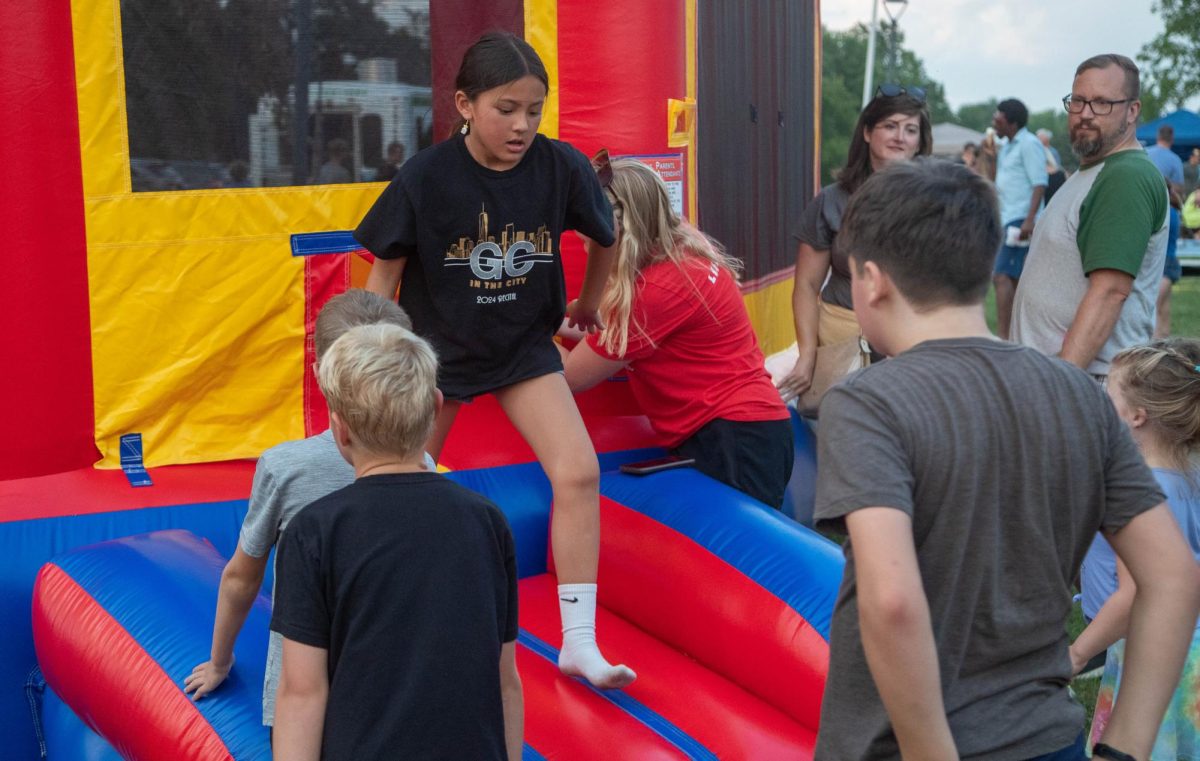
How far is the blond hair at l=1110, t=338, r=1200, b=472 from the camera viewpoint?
9.41 feet

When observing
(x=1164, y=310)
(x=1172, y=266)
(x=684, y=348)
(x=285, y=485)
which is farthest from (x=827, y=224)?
(x=1164, y=310)

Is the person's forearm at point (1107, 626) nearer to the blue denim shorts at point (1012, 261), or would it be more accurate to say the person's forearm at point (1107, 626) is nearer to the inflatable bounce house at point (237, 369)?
the inflatable bounce house at point (237, 369)

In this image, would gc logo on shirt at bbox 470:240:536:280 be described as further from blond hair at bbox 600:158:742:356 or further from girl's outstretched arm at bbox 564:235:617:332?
blond hair at bbox 600:158:742:356

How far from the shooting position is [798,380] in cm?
490

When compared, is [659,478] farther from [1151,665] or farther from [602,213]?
[1151,665]

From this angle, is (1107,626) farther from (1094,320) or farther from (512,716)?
(1094,320)

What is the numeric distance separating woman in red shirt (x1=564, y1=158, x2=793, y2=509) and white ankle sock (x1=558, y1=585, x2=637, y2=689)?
35.7 inches

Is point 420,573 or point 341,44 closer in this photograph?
point 420,573

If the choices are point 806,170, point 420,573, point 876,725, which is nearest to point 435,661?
point 420,573

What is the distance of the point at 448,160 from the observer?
10.6 feet

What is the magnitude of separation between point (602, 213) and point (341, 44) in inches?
39.6

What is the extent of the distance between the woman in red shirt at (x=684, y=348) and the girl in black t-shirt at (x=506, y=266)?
0.43m

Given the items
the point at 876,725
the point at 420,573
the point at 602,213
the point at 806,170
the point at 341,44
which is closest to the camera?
the point at 876,725

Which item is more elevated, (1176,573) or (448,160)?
(448,160)
